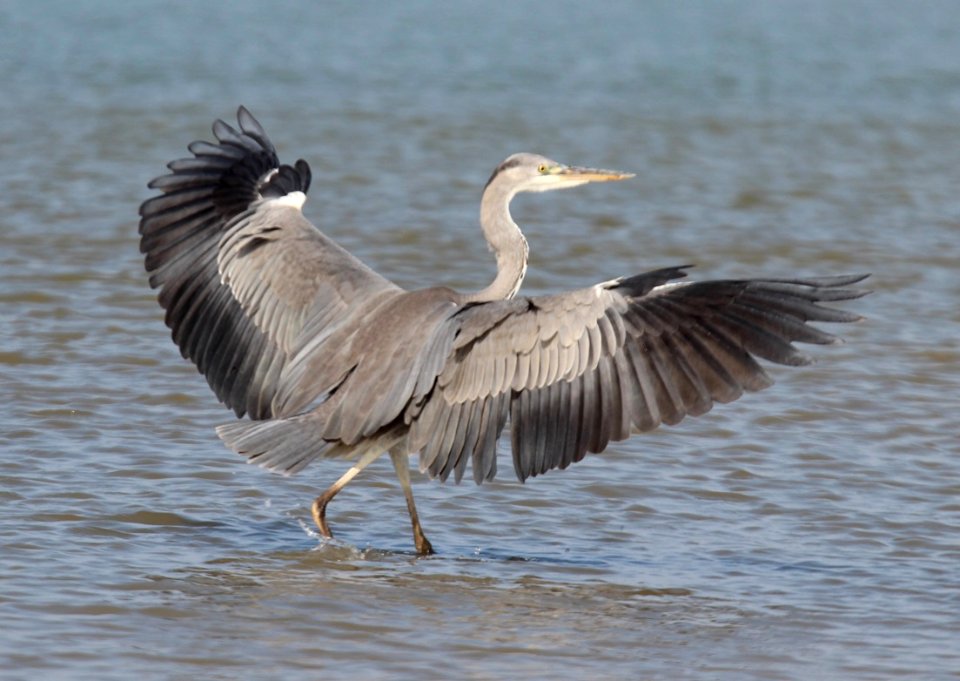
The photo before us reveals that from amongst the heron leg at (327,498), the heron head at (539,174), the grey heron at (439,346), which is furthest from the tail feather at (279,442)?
the heron head at (539,174)

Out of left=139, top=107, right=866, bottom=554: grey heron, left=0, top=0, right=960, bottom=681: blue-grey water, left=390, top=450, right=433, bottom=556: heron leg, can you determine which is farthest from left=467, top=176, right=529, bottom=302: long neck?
left=0, top=0, right=960, bottom=681: blue-grey water

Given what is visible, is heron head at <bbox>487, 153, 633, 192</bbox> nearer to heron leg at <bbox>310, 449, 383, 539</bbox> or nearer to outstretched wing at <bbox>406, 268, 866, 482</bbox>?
outstretched wing at <bbox>406, 268, 866, 482</bbox>

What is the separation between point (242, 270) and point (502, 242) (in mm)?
1195

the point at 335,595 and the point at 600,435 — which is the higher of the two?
the point at 600,435

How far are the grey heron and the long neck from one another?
0.03ft

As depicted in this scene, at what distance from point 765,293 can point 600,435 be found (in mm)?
842

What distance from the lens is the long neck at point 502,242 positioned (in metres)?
7.95

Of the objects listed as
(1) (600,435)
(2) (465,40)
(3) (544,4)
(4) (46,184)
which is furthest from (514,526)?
(3) (544,4)

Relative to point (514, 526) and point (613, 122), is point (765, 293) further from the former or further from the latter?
point (613, 122)

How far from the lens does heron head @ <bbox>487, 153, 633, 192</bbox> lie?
8.40 metres

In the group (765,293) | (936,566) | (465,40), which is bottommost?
(936,566)

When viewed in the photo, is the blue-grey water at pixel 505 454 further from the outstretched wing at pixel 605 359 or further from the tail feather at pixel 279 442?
the outstretched wing at pixel 605 359

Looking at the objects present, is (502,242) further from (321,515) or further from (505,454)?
(321,515)

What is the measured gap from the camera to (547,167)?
28.0 ft
